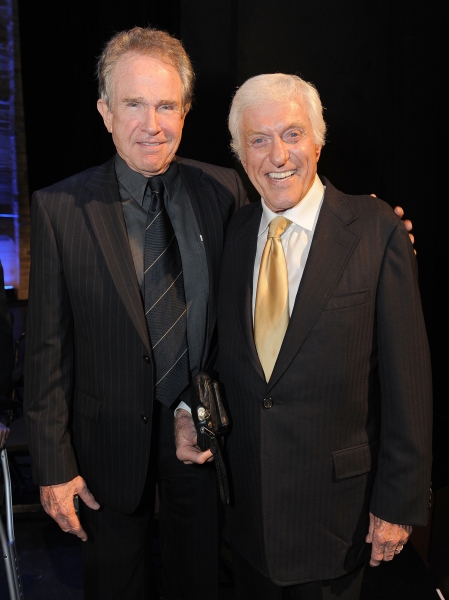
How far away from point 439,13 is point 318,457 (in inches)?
134

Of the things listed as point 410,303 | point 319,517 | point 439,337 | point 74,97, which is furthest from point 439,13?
point 319,517

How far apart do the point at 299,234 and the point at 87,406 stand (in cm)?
77

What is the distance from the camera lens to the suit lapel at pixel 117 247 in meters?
1.73

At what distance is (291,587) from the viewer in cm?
170

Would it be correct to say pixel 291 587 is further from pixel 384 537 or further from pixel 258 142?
pixel 258 142

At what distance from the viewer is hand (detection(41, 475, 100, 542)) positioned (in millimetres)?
1815

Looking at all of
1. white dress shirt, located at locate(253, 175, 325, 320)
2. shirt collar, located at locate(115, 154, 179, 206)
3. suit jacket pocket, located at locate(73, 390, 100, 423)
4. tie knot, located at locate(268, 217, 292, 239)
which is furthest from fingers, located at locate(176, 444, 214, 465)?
shirt collar, located at locate(115, 154, 179, 206)

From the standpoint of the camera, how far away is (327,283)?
4.90ft

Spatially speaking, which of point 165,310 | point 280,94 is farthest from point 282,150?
point 165,310

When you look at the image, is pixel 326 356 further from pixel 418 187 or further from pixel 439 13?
pixel 439 13

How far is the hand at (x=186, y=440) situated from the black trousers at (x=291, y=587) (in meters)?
0.31

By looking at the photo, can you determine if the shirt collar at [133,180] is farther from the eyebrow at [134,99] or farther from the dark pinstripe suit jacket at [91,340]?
the eyebrow at [134,99]

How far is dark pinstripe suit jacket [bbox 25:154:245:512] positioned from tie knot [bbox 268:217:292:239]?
11.3 inches

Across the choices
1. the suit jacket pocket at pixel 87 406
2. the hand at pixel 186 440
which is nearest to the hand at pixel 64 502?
the suit jacket pocket at pixel 87 406
